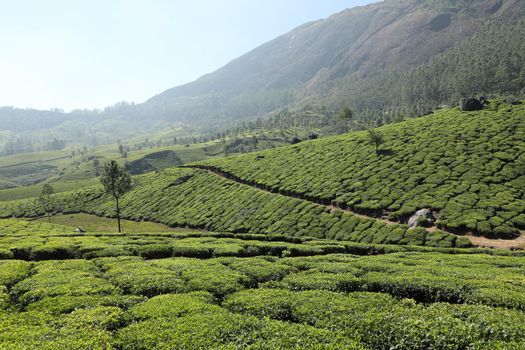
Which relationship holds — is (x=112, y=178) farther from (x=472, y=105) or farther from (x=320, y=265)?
(x=472, y=105)

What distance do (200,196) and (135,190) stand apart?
1499 inches

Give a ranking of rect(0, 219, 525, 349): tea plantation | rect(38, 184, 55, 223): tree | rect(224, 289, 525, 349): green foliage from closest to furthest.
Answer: rect(224, 289, 525, 349): green foliage < rect(0, 219, 525, 349): tea plantation < rect(38, 184, 55, 223): tree

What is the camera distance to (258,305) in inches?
795

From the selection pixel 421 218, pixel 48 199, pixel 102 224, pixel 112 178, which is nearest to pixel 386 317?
pixel 421 218

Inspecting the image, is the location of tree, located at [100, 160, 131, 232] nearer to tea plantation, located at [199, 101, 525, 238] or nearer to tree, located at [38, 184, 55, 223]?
tea plantation, located at [199, 101, 525, 238]

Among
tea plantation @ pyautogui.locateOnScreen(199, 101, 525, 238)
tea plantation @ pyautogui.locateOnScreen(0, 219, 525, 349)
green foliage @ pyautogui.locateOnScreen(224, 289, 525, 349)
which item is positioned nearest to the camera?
green foliage @ pyautogui.locateOnScreen(224, 289, 525, 349)

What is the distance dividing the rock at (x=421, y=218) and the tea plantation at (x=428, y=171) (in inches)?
67.6

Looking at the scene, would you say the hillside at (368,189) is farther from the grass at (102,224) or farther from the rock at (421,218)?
the grass at (102,224)

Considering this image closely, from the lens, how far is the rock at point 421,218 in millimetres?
58562

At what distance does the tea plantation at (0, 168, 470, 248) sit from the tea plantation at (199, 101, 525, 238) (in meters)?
4.79

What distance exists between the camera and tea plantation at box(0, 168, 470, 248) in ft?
196

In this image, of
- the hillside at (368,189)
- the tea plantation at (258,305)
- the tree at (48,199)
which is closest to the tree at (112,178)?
the hillside at (368,189)

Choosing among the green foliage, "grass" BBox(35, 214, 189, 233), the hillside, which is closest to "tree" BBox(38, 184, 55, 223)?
the hillside

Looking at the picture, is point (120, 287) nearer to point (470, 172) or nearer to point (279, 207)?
point (279, 207)
